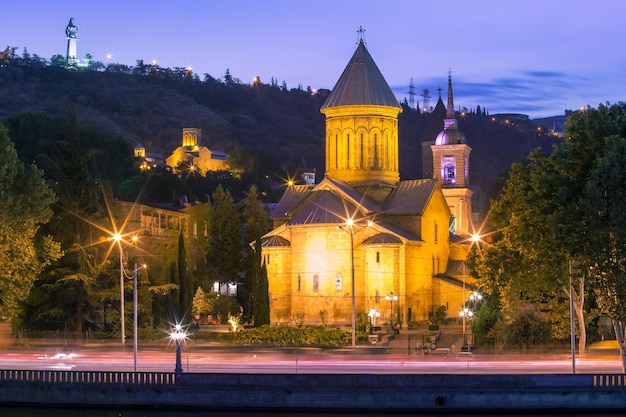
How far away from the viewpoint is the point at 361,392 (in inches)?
1231

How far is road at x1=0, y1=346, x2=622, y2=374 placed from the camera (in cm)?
3597

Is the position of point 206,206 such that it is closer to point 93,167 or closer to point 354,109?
point 93,167

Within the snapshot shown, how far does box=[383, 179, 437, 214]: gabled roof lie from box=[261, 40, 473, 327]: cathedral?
62mm

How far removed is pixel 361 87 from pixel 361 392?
38264mm

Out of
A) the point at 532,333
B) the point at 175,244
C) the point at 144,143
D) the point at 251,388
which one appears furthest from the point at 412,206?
the point at 144,143

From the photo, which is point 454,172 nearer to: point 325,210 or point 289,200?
point 289,200

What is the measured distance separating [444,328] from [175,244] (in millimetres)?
18592

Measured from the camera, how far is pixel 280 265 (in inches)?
2475

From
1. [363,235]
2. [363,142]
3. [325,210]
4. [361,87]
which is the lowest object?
[363,235]

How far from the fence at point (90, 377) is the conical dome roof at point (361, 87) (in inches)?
1461

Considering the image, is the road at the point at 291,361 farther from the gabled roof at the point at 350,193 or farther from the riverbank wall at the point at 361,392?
the gabled roof at the point at 350,193

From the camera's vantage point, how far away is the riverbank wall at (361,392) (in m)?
30.9

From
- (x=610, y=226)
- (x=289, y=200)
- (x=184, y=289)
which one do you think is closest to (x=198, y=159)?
Answer: (x=289, y=200)

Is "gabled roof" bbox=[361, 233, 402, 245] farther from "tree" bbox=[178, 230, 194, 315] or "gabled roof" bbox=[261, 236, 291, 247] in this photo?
"tree" bbox=[178, 230, 194, 315]
